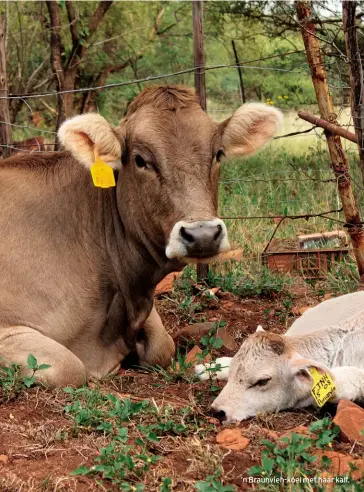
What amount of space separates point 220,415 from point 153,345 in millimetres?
1535

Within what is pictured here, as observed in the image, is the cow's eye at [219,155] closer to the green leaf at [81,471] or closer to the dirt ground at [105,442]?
the dirt ground at [105,442]

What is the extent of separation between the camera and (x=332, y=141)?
7.16 m

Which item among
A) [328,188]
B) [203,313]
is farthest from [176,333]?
[328,188]

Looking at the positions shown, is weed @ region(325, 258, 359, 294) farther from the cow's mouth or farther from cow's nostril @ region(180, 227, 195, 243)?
cow's nostril @ region(180, 227, 195, 243)

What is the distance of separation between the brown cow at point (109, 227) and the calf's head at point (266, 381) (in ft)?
2.21

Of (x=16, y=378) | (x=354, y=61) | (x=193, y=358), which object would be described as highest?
(x=354, y=61)

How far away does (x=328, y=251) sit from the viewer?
8.32 metres

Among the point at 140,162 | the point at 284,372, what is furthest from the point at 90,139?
the point at 284,372

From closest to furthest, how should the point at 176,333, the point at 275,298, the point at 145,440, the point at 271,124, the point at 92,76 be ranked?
the point at 145,440, the point at 271,124, the point at 176,333, the point at 275,298, the point at 92,76

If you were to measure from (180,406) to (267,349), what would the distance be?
597 mm

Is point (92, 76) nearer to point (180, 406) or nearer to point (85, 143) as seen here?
point (85, 143)

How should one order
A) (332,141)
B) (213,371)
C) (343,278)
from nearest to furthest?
(213,371)
(332,141)
(343,278)

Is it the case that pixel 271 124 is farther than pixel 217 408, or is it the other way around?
pixel 271 124

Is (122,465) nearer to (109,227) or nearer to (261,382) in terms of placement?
(261,382)
